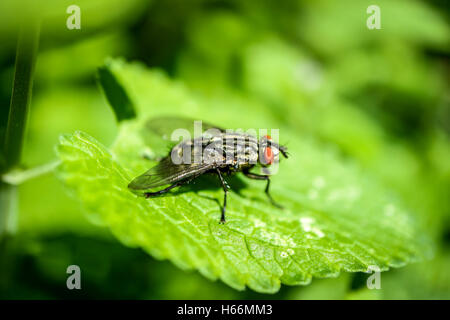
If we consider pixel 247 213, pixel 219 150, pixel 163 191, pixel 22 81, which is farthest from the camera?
pixel 219 150

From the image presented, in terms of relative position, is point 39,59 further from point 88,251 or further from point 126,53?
point 88,251

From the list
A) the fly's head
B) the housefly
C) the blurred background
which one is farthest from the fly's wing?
the blurred background

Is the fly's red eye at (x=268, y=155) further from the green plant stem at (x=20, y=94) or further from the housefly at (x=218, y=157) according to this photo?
the green plant stem at (x=20, y=94)

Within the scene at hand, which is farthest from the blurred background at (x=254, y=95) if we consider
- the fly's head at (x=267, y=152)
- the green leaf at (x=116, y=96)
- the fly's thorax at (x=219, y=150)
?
the fly's thorax at (x=219, y=150)

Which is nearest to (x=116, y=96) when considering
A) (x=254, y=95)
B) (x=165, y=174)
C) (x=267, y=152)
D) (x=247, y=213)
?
(x=165, y=174)

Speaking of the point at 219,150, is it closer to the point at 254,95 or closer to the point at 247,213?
the point at 247,213
